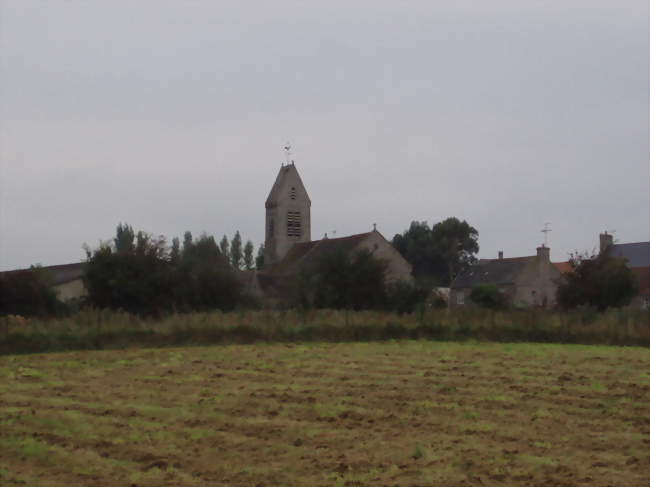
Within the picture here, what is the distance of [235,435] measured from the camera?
12.3 m

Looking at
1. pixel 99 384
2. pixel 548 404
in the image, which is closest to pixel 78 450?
pixel 99 384

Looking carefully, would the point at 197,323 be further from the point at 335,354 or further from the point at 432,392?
the point at 432,392

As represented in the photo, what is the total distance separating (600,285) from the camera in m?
45.9

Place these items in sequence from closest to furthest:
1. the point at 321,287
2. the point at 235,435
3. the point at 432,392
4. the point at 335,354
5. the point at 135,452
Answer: the point at 135,452, the point at 235,435, the point at 432,392, the point at 335,354, the point at 321,287

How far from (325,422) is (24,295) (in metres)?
31.8

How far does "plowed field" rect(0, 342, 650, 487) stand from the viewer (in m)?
10.4

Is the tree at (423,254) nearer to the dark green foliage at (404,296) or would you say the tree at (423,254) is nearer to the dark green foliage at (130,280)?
the dark green foliage at (404,296)

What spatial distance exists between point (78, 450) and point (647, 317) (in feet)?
71.8

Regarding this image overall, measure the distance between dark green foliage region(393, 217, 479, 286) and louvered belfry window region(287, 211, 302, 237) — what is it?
867 inches

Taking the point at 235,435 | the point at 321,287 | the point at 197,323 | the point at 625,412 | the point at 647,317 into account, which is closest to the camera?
the point at 235,435

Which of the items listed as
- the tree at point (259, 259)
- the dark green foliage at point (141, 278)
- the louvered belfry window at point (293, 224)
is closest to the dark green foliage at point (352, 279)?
the dark green foliage at point (141, 278)

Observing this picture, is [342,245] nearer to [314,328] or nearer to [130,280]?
[130,280]

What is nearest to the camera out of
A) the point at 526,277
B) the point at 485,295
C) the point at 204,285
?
the point at 204,285

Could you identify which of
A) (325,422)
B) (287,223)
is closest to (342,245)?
(287,223)
